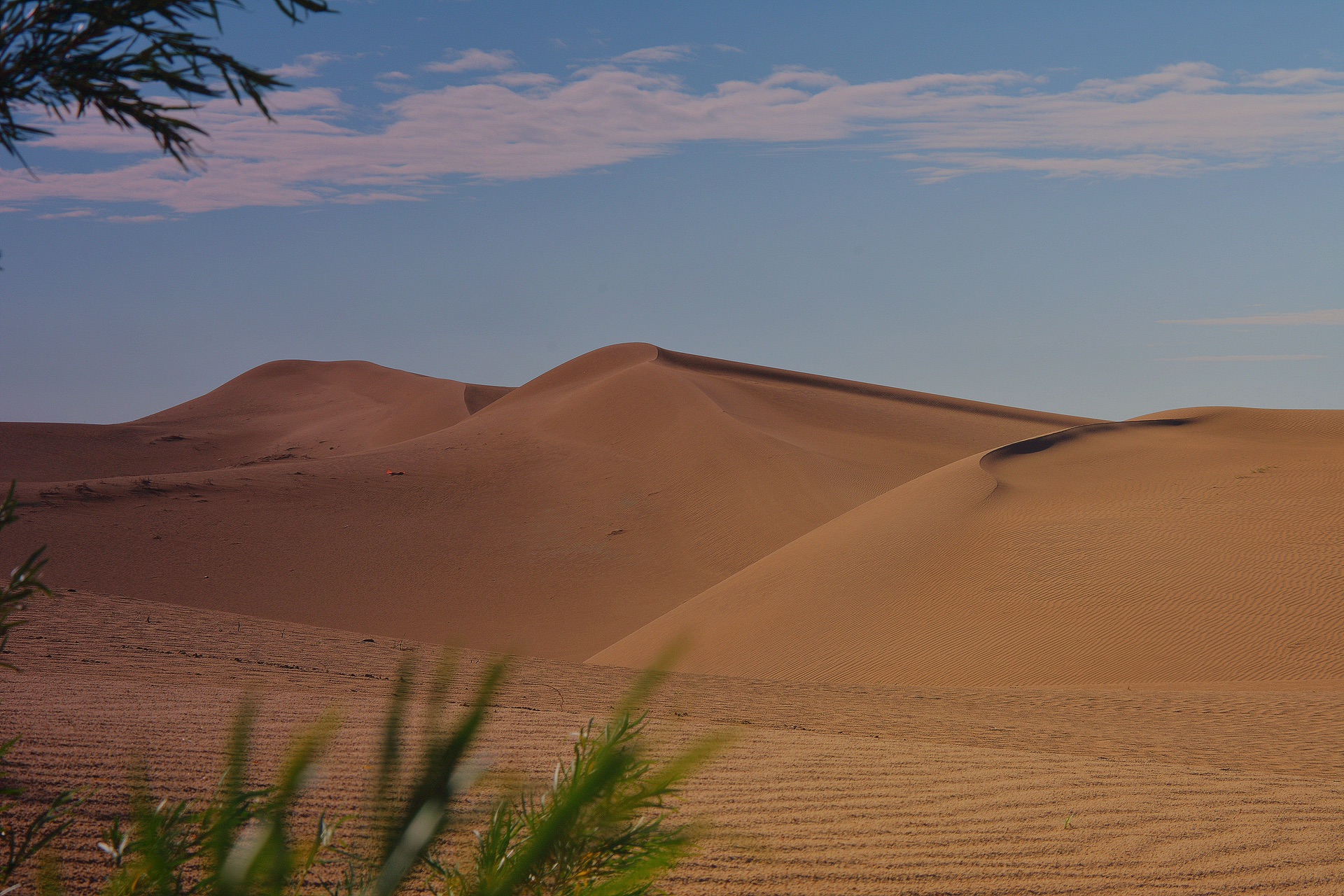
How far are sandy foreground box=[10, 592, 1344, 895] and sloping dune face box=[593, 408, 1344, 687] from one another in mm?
2186

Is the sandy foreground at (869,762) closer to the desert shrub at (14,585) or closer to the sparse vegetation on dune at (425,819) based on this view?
the sparse vegetation on dune at (425,819)

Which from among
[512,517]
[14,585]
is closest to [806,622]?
[512,517]

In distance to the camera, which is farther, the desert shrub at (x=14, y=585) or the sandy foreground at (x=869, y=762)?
the sandy foreground at (x=869, y=762)

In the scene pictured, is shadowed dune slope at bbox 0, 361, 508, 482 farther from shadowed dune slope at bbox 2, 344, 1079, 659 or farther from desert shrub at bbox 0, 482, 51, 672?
desert shrub at bbox 0, 482, 51, 672

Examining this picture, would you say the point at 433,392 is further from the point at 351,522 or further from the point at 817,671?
the point at 817,671

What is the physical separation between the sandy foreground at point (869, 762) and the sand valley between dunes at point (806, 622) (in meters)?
0.04

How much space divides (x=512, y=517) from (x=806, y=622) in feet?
46.4

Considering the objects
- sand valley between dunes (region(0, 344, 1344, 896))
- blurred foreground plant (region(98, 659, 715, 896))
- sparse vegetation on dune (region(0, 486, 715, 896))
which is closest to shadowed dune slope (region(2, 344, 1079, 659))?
sand valley between dunes (region(0, 344, 1344, 896))

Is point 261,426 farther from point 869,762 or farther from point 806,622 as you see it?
point 869,762

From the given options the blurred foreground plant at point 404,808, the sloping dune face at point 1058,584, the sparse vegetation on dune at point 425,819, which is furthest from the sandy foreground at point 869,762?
the sloping dune face at point 1058,584

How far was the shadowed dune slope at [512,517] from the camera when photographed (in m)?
21.7

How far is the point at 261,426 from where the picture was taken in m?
70.4

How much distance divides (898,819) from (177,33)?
4875 millimetres

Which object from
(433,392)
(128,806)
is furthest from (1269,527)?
(433,392)
